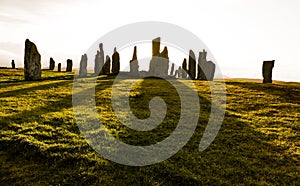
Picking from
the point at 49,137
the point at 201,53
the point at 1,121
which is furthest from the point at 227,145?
the point at 201,53

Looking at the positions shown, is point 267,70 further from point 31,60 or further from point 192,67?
point 31,60

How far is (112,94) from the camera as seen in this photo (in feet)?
73.2

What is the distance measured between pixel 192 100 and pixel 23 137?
13.2 meters

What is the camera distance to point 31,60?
3117 cm

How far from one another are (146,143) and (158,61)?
33.5 meters

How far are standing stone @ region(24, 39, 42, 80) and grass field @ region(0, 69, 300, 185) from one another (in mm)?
13699

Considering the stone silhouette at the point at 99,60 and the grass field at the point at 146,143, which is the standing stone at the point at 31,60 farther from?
the stone silhouette at the point at 99,60

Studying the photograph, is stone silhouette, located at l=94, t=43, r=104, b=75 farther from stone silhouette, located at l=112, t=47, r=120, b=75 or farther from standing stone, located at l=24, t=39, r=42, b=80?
standing stone, located at l=24, t=39, r=42, b=80

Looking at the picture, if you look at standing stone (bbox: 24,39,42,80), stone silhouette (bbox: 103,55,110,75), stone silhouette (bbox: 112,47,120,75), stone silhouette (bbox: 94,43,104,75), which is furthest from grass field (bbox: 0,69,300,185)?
stone silhouette (bbox: 94,43,104,75)

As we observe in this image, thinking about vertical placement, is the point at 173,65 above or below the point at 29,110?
above

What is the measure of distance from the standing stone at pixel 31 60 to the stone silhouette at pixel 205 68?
951 inches

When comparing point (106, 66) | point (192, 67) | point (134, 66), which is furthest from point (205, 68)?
point (106, 66)

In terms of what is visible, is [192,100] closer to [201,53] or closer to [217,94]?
[217,94]

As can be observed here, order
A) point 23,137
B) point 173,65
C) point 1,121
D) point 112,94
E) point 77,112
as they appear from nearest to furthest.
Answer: point 23,137 < point 1,121 < point 77,112 < point 112,94 < point 173,65
